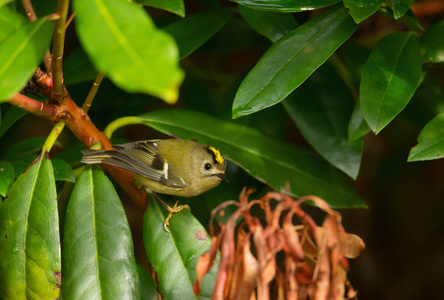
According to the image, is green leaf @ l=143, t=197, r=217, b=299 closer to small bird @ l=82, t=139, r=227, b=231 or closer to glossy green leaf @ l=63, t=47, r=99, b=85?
small bird @ l=82, t=139, r=227, b=231

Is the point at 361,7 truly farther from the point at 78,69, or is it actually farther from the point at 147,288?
the point at 147,288

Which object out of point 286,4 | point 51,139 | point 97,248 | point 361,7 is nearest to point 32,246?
point 97,248

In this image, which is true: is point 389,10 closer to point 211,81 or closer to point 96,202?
point 96,202

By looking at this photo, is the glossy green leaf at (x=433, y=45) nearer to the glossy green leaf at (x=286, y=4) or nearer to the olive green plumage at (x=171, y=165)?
the glossy green leaf at (x=286, y=4)

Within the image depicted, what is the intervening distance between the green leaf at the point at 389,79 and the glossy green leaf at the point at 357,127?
0.45 ft

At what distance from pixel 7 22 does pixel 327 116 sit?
0.93 m

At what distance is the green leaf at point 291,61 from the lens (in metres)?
1.23

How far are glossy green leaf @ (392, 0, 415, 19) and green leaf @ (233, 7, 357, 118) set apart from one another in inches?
4.4

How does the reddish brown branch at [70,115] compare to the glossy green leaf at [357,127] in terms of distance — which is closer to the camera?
the reddish brown branch at [70,115]

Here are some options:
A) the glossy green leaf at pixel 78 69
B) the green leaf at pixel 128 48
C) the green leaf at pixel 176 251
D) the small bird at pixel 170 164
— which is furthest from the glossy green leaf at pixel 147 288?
the green leaf at pixel 128 48

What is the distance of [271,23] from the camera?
1494 mm

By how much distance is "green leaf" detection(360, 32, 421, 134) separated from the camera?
→ 4.00 ft

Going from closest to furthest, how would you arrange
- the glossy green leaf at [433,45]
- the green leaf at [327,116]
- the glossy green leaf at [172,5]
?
the glossy green leaf at [172,5], the glossy green leaf at [433,45], the green leaf at [327,116]

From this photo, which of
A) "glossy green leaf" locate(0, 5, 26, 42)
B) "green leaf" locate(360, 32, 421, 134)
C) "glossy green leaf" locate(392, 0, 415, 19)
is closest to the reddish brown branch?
"glossy green leaf" locate(0, 5, 26, 42)
